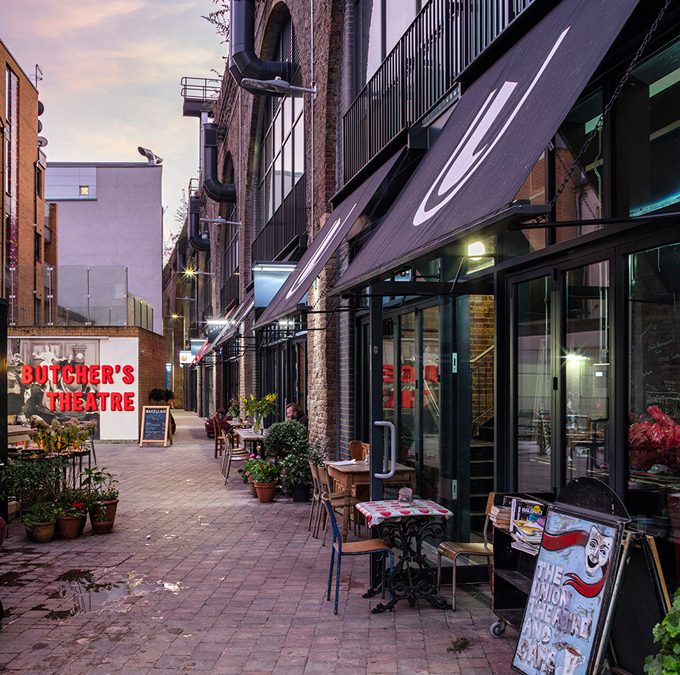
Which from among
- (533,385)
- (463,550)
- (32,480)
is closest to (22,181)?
(32,480)

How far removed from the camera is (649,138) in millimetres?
4980

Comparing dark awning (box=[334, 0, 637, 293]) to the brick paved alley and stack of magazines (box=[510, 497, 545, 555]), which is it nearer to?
stack of magazines (box=[510, 497, 545, 555])

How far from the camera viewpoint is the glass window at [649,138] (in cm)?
474

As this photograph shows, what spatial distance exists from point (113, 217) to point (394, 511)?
130ft

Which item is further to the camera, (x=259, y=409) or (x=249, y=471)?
(x=259, y=409)

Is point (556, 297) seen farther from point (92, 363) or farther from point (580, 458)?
point (92, 363)

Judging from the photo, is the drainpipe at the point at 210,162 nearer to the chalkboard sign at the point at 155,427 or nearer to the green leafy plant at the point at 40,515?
the chalkboard sign at the point at 155,427

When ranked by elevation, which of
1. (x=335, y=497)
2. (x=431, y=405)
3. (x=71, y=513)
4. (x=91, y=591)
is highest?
(x=431, y=405)

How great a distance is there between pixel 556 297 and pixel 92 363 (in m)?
19.8

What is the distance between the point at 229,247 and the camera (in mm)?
29797

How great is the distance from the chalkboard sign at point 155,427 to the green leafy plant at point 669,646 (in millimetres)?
20493

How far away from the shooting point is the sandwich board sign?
389 cm

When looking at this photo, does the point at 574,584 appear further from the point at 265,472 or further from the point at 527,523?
the point at 265,472

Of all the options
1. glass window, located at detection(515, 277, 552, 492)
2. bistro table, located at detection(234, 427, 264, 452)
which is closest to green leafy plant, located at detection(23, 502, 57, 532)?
bistro table, located at detection(234, 427, 264, 452)
